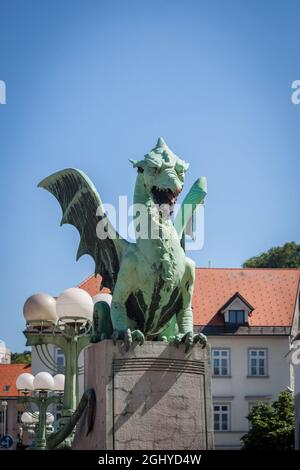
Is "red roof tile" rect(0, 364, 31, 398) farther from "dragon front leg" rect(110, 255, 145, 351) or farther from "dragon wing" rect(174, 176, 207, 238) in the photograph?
"dragon front leg" rect(110, 255, 145, 351)

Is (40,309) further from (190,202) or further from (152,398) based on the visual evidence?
(152,398)

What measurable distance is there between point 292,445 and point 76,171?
28533mm

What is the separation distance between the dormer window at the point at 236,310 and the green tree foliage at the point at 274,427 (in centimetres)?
746

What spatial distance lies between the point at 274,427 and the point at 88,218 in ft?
94.1

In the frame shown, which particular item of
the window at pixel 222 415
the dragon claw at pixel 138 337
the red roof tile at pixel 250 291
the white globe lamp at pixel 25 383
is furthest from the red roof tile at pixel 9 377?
the dragon claw at pixel 138 337

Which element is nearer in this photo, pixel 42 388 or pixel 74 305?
pixel 74 305

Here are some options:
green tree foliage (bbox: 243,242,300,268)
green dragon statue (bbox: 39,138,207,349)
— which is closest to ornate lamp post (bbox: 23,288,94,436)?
green dragon statue (bbox: 39,138,207,349)

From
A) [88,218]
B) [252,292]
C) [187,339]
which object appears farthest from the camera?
[252,292]

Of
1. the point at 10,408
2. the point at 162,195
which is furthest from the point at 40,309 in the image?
the point at 10,408

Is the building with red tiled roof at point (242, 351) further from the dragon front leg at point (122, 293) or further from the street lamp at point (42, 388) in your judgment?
the dragon front leg at point (122, 293)

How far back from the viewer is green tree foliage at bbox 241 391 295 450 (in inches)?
1539

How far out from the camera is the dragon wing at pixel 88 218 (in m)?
12.1

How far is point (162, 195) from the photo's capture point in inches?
450

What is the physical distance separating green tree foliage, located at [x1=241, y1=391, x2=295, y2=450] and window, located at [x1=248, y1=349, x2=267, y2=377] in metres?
7.10
